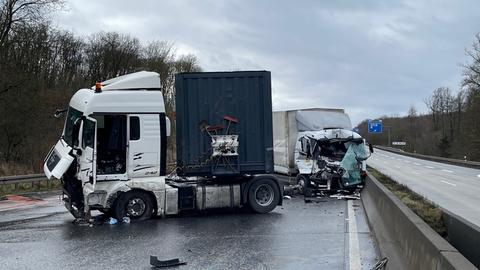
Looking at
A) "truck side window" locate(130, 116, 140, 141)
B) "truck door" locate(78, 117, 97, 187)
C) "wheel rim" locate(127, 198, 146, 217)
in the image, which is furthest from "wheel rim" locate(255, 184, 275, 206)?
"truck door" locate(78, 117, 97, 187)

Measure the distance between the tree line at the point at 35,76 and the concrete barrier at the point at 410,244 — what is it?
23769 millimetres

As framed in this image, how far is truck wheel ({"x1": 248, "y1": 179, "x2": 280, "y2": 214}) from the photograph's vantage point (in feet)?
46.9

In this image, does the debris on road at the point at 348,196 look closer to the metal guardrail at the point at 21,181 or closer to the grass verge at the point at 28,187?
the grass verge at the point at 28,187

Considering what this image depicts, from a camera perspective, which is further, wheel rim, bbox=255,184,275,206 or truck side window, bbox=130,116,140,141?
wheel rim, bbox=255,184,275,206

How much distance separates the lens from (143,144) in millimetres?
12672

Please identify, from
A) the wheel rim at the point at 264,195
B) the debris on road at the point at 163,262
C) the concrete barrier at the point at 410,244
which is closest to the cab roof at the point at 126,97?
the wheel rim at the point at 264,195

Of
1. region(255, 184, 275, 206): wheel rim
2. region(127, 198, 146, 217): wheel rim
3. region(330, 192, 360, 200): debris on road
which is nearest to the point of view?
region(127, 198, 146, 217): wheel rim

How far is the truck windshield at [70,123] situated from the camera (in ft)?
41.4

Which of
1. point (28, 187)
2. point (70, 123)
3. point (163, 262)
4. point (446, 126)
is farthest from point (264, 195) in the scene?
point (446, 126)

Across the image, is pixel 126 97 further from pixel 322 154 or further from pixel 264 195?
pixel 322 154

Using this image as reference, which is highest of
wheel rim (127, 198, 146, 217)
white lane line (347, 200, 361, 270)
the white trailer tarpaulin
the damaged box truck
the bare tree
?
the bare tree

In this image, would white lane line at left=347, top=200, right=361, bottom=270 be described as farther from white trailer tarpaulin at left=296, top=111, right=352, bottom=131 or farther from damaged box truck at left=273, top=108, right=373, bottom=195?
white trailer tarpaulin at left=296, top=111, right=352, bottom=131

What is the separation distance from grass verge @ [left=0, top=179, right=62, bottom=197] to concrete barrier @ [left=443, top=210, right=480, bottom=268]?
1786 centimetres

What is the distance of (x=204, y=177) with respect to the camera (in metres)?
14.3
